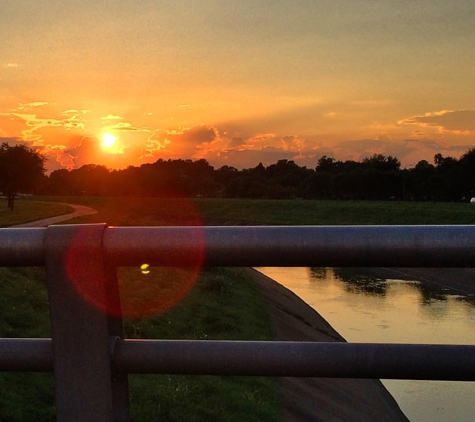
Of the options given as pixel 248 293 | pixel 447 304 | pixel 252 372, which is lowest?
pixel 447 304

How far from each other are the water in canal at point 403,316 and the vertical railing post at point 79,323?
466 inches

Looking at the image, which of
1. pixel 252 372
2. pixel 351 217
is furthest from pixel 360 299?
pixel 351 217

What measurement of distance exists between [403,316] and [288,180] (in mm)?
109121

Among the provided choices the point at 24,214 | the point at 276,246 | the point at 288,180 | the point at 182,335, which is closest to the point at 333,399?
the point at 182,335

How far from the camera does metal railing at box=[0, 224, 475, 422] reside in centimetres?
156

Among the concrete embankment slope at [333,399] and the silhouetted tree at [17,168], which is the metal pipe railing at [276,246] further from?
the silhouetted tree at [17,168]

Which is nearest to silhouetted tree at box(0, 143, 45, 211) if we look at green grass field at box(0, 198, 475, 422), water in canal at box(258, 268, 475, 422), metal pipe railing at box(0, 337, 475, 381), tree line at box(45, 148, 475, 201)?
green grass field at box(0, 198, 475, 422)

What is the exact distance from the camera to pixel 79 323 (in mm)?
1676

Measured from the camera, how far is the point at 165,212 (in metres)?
83.7

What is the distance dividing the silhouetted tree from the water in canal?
2312 centimetres

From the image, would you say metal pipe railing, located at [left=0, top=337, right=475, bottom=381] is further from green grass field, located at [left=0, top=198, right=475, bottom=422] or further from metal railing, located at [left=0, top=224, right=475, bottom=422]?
green grass field, located at [left=0, top=198, right=475, bottom=422]

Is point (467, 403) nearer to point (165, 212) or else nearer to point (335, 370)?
point (335, 370)

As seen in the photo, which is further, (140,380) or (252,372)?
(140,380)

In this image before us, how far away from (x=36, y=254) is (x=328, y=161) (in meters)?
136
